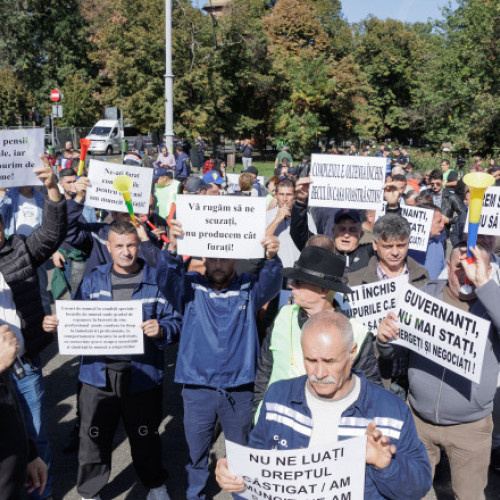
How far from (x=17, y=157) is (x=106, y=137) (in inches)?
1197

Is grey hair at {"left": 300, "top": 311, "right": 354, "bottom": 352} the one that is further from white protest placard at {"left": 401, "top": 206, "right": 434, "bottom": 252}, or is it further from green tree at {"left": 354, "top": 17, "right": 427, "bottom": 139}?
green tree at {"left": 354, "top": 17, "right": 427, "bottom": 139}

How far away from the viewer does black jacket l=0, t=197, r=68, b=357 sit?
369 centimetres

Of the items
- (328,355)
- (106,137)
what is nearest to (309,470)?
(328,355)

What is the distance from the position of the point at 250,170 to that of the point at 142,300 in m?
6.86

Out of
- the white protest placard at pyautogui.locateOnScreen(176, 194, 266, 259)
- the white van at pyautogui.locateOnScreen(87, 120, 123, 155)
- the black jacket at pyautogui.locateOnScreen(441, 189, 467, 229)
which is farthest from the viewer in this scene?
the white van at pyautogui.locateOnScreen(87, 120, 123, 155)

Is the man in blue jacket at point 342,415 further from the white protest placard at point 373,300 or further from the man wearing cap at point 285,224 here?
the man wearing cap at point 285,224

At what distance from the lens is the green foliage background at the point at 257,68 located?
2623 centimetres

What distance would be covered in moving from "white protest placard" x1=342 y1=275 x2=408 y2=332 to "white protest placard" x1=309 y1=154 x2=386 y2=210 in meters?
1.58

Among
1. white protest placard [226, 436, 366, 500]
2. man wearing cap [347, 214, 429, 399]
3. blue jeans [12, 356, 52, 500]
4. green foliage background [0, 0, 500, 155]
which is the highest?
green foliage background [0, 0, 500, 155]

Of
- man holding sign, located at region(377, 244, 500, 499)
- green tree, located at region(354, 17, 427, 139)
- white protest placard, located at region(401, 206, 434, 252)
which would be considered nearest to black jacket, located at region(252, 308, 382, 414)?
man holding sign, located at region(377, 244, 500, 499)

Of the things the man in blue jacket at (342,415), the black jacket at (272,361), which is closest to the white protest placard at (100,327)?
the black jacket at (272,361)

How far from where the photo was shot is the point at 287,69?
35562 mm

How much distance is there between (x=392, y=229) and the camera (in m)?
4.16

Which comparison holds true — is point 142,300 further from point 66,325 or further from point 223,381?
point 223,381
